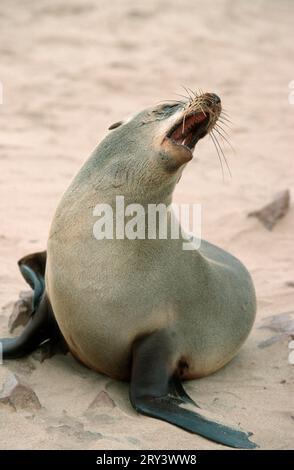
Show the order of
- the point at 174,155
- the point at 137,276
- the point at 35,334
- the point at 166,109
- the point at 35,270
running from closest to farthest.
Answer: the point at 174,155 < the point at 137,276 < the point at 166,109 < the point at 35,334 < the point at 35,270

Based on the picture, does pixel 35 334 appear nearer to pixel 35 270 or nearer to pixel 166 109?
pixel 35 270

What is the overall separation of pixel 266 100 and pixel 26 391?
6894mm

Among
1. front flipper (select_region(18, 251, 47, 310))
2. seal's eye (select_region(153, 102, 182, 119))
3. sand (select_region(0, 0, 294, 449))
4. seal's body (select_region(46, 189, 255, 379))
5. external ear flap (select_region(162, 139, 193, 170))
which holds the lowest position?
sand (select_region(0, 0, 294, 449))

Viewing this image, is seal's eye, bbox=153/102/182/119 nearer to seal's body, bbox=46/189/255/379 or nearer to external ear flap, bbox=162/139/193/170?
external ear flap, bbox=162/139/193/170

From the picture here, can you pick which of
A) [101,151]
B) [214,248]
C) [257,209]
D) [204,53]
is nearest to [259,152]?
[257,209]

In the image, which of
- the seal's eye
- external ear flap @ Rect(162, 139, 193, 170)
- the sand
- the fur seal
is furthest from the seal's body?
the seal's eye

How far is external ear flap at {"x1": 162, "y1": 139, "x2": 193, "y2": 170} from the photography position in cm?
403

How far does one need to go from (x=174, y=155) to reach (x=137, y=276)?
1.85 feet

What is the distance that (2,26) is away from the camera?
1166cm

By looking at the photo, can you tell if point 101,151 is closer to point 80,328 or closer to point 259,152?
point 80,328

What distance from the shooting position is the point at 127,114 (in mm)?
9422

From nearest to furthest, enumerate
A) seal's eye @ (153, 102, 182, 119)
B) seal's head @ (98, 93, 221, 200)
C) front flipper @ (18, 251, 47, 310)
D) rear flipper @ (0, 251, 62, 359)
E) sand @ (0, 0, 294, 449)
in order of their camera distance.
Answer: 1. sand @ (0, 0, 294, 449)
2. seal's head @ (98, 93, 221, 200)
3. seal's eye @ (153, 102, 182, 119)
4. rear flipper @ (0, 251, 62, 359)
5. front flipper @ (18, 251, 47, 310)

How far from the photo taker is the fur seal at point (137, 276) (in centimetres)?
412

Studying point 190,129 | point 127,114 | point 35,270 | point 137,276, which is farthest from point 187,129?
point 127,114
